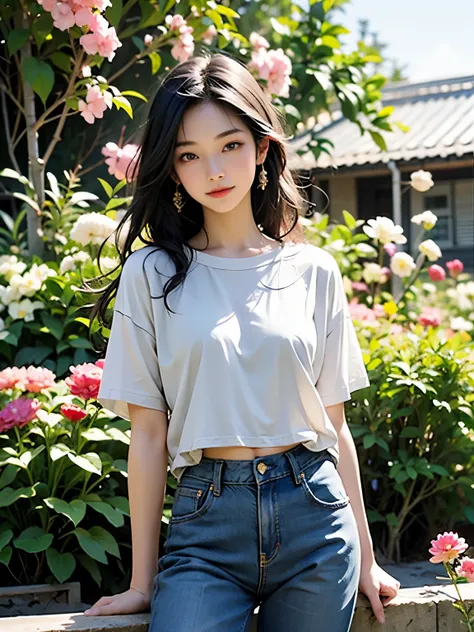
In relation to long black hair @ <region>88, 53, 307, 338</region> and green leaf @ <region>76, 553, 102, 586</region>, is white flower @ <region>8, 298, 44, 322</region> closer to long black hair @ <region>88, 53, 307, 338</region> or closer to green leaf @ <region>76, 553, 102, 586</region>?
green leaf @ <region>76, 553, 102, 586</region>

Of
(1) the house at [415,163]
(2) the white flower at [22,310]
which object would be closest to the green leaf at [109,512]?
(2) the white flower at [22,310]

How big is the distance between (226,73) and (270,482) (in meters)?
0.87

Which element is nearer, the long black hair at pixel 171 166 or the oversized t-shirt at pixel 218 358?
the oversized t-shirt at pixel 218 358

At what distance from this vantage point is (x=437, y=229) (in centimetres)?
1491

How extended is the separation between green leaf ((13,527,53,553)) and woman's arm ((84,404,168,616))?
2.01 ft

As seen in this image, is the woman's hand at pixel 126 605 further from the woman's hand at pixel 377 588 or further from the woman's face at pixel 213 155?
the woman's face at pixel 213 155

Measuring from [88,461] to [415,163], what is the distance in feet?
32.0

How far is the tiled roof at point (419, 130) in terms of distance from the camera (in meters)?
11.4

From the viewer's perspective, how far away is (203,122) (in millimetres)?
1916

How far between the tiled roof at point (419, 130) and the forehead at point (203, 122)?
8.65 m

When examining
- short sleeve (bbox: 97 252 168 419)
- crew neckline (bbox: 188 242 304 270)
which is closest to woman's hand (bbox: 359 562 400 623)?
short sleeve (bbox: 97 252 168 419)

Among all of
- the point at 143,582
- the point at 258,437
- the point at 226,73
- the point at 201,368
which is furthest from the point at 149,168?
the point at 143,582

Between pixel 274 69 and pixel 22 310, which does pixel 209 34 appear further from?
pixel 22 310

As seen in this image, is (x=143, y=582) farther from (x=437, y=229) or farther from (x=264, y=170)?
(x=437, y=229)
